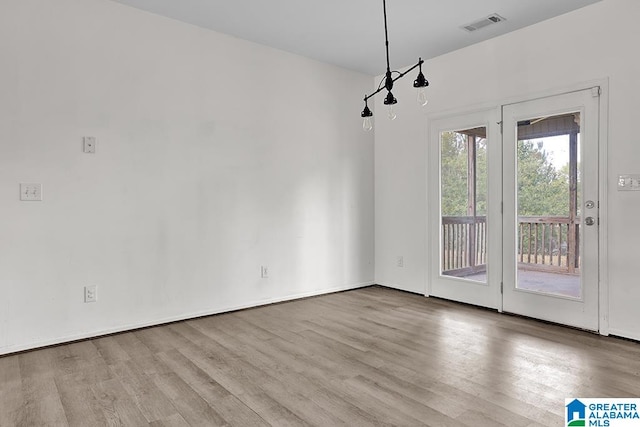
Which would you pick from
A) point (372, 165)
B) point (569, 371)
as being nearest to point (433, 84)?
point (372, 165)

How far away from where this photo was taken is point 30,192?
300 cm

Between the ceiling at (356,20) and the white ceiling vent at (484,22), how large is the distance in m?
0.05

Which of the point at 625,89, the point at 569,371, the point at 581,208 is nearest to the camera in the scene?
the point at 569,371

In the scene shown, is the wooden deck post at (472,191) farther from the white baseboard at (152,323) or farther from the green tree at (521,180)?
the white baseboard at (152,323)

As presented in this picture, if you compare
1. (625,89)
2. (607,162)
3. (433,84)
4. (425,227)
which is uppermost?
(433,84)

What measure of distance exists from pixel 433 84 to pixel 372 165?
1252mm

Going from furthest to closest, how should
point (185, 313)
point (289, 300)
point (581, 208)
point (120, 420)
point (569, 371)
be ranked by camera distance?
point (289, 300) → point (185, 313) → point (581, 208) → point (569, 371) → point (120, 420)

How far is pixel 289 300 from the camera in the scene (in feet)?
14.7

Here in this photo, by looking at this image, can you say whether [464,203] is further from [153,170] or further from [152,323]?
[152,323]

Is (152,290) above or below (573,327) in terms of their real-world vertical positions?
above

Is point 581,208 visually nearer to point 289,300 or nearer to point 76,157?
point 289,300

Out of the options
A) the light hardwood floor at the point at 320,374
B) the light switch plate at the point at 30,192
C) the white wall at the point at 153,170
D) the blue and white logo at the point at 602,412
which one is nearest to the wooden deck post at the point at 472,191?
the light hardwood floor at the point at 320,374

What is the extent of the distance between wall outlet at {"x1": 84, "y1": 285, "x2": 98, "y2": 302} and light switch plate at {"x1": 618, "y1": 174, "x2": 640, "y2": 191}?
4.30 m

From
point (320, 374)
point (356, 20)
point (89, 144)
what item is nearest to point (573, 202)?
point (356, 20)
